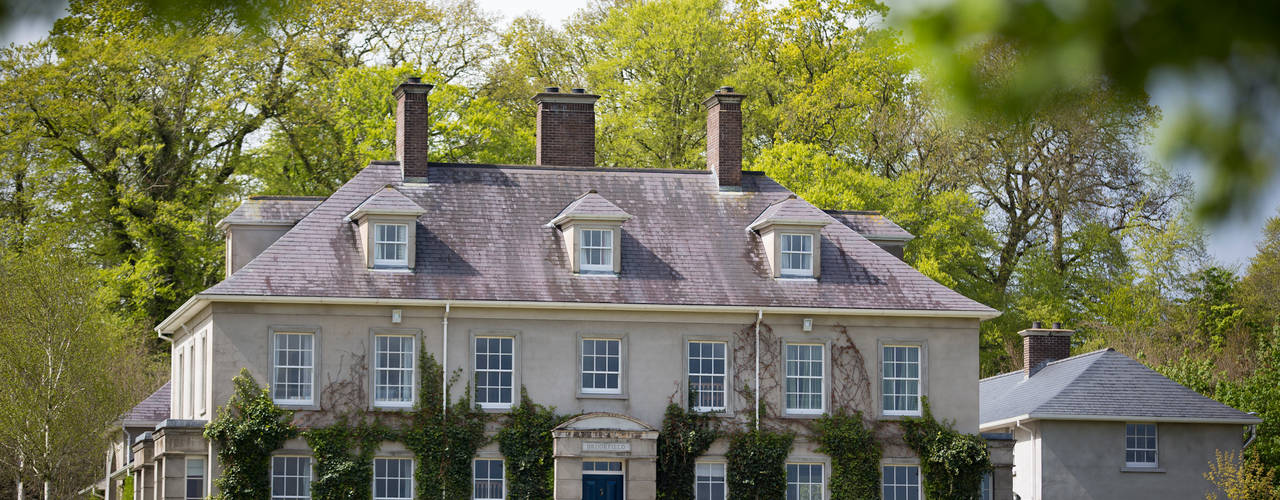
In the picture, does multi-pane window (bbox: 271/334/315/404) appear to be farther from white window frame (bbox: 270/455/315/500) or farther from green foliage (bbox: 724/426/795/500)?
green foliage (bbox: 724/426/795/500)

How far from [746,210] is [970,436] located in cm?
661

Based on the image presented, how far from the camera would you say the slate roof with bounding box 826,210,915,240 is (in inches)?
1382

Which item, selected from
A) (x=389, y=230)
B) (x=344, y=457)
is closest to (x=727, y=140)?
(x=389, y=230)

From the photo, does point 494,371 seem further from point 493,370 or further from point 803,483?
point 803,483

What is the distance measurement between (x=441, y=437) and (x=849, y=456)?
7856 millimetres

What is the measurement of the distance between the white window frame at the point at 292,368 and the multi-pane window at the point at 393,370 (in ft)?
3.79

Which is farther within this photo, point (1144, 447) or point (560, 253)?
point (1144, 447)

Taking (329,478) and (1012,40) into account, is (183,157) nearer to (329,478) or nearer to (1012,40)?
(329,478)

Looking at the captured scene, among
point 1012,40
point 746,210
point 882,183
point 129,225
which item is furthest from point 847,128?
point 1012,40

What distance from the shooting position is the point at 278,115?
4800 cm

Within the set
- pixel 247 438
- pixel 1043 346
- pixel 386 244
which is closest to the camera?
pixel 247 438

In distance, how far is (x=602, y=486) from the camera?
3059 centimetres

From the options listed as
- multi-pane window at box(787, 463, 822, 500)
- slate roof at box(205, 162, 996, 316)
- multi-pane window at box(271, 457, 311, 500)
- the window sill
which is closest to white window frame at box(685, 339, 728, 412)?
slate roof at box(205, 162, 996, 316)

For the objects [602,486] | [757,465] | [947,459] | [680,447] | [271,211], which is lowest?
[602,486]
